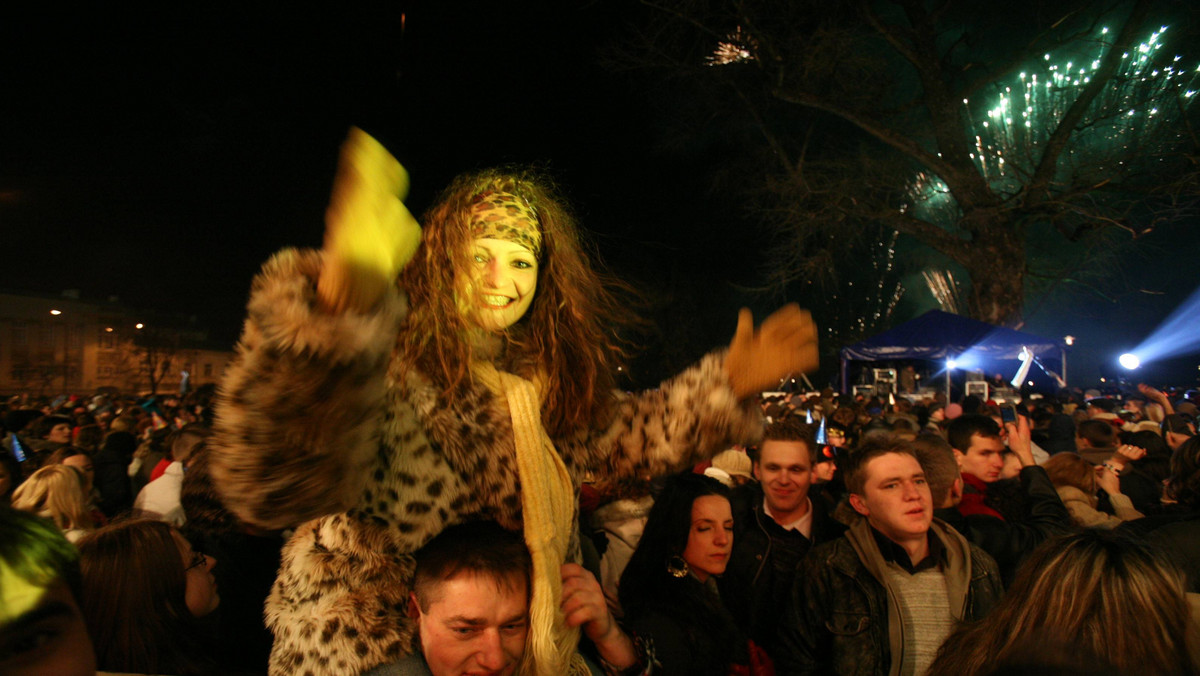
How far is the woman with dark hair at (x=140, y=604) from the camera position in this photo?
2039mm

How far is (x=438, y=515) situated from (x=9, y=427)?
1057 centimetres

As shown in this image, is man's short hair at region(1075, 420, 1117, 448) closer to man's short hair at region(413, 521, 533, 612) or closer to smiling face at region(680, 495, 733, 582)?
smiling face at region(680, 495, 733, 582)

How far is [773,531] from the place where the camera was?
133 inches

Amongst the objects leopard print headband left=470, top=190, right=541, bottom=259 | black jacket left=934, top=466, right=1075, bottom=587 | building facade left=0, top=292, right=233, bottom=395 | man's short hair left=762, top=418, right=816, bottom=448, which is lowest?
building facade left=0, top=292, right=233, bottom=395

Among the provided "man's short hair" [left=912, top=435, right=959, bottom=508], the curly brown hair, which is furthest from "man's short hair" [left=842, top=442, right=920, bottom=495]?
the curly brown hair

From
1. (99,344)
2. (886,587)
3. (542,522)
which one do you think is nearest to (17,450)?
(542,522)

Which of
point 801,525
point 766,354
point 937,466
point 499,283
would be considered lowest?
point 801,525

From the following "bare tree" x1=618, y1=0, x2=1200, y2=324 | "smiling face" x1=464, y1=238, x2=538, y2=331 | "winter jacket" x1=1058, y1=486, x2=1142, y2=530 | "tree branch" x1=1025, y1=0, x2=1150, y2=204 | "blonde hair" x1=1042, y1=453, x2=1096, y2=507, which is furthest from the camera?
"bare tree" x1=618, y1=0, x2=1200, y2=324

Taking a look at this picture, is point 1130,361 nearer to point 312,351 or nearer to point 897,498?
point 897,498

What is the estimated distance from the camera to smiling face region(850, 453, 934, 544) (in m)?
2.56

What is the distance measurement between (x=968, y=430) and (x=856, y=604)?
253cm

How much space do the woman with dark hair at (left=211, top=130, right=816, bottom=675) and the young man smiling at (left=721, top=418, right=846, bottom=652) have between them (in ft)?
5.41

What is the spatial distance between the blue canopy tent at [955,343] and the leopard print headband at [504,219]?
515 inches

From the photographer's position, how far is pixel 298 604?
4.61ft
